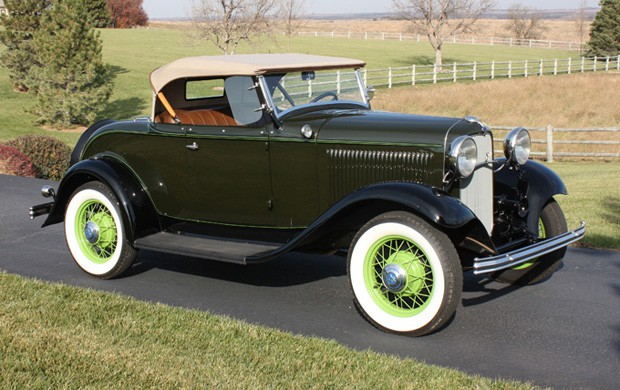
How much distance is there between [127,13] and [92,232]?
73241 millimetres

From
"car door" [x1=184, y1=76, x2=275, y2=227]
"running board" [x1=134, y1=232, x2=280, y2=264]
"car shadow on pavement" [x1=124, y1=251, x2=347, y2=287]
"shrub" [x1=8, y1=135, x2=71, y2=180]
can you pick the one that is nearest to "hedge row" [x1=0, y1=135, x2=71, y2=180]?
"shrub" [x1=8, y1=135, x2=71, y2=180]

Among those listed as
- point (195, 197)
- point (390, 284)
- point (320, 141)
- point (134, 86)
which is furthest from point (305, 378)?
point (134, 86)

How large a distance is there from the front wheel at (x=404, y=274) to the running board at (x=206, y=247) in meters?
0.90

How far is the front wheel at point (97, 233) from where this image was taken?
6762 millimetres

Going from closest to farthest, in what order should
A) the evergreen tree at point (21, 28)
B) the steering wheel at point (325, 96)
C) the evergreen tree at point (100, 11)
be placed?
the steering wheel at point (325, 96)
the evergreen tree at point (21, 28)
the evergreen tree at point (100, 11)

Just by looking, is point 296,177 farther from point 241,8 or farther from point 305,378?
point 241,8

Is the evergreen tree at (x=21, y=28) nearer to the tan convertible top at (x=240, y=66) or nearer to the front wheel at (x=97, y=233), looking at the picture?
the front wheel at (x=97, y=233)

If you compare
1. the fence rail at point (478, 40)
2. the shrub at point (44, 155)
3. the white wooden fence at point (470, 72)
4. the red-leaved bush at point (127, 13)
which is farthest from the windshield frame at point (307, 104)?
the red-leaved bush at point (127, 13)

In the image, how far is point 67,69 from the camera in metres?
25.3

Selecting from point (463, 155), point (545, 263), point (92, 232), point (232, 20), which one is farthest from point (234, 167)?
point (232, 20)

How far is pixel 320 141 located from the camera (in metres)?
5.95

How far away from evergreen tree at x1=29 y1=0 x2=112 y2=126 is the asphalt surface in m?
18.0

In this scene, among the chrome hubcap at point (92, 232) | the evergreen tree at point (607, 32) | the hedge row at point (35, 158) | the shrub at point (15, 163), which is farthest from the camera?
the evergreen tree at point (607, 32)

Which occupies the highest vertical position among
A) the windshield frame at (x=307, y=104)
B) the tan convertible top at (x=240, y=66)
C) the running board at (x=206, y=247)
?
the tan convertible top at (x=240, y=66)
